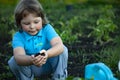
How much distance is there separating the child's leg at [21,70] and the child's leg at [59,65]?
23cm

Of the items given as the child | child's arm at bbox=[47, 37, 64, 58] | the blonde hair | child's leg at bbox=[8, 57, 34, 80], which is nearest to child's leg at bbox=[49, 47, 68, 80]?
the child

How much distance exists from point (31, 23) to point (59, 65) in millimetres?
482

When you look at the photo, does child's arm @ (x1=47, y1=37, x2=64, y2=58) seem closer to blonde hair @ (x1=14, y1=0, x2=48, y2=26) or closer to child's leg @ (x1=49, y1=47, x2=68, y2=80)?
child's leg @ (x1=49, y1=47, x2=68, y2=80)

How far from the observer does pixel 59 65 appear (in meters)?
4.19

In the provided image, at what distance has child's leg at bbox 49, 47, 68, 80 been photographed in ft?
13.7

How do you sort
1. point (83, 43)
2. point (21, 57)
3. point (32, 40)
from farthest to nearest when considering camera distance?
point (83, 43)
point (32, 40)
point (21, 57)

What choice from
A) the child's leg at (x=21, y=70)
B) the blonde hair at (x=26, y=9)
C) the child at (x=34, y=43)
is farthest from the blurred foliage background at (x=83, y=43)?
the blonde hair at (x=26, y=9)

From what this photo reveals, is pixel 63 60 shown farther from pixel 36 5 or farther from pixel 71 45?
pixel 71 45

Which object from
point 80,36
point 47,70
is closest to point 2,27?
point 80,36

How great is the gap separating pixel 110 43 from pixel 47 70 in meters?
2.22

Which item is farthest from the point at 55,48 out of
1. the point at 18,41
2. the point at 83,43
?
the point at 83,43

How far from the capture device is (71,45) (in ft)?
20.2

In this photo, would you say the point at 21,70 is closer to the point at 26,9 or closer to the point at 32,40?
the point at 32,40

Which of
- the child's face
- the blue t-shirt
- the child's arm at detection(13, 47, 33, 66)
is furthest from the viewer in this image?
the blue t-shirt
